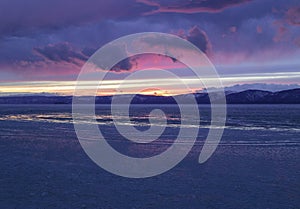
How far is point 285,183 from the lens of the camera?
11.6m

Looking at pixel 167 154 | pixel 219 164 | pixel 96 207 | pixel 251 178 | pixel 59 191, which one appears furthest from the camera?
pixel 167 154

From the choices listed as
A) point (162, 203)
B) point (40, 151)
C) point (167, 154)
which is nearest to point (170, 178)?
point (162, 203)

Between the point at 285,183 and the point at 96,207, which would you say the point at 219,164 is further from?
the point at 96,207

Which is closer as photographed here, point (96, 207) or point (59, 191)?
point (96, 207)

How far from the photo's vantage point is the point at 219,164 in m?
14.9

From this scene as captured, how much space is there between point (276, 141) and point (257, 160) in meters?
6.84

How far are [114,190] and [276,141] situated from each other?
14315 millimetres

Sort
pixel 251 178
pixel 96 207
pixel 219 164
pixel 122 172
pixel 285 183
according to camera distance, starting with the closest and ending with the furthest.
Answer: pixel 96 207, pixel 285 183, pixel 251 178, pixel 122 172, pixel 219 164

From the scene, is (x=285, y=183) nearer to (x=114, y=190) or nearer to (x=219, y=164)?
(x=219, y=164)

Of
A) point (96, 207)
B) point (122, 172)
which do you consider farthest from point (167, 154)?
point (96, 207)

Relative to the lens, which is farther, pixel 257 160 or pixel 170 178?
pixel 257 160

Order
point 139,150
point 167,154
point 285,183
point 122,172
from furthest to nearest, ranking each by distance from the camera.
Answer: point 139,150, point 167,154, point 122,172, point 285,183

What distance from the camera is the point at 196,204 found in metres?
9.65

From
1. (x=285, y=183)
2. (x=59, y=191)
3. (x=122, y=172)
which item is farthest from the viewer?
(x=122, y=172)
